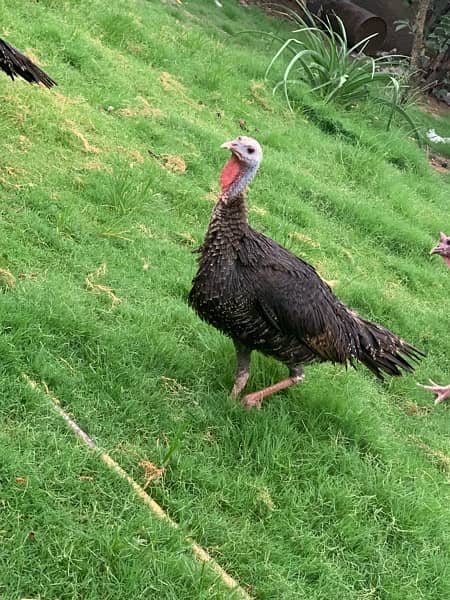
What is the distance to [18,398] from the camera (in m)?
3.52

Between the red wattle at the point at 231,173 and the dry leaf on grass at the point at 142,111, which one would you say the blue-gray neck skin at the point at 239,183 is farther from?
the dry leaf on grass at the point at 142,111

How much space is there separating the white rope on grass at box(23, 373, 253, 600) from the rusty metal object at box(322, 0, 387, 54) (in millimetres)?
12337

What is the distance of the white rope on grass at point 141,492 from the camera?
10.3ft

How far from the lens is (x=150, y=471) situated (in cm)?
349

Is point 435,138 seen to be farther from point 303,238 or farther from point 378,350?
point 378,350

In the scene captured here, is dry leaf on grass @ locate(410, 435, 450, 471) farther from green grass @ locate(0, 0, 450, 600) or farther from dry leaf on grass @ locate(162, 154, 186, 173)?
dry leaf on grass @ locate(162, 154, 186, 173)

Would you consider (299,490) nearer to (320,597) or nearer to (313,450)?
(313,450)

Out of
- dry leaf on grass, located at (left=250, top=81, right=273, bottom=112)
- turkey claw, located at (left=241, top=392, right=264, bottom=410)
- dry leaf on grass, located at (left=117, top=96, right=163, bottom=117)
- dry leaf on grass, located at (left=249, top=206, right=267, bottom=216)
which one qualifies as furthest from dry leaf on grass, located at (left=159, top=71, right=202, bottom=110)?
turkey claw, located at (left=241, top=392, right=264, bottom=410)

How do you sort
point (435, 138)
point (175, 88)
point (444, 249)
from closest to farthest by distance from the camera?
point (444, 249), point (175, 88), point (435, 138)

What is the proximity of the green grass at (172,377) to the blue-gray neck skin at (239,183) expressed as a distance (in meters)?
0.94

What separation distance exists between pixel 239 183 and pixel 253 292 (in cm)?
58

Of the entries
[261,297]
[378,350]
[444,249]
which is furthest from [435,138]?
[261,297]

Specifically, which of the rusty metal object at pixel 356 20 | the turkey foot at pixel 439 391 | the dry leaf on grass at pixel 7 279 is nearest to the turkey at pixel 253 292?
the dry leaf on grass at pixel 7 279

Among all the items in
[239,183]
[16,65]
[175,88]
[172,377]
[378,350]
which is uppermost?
[239,183]
